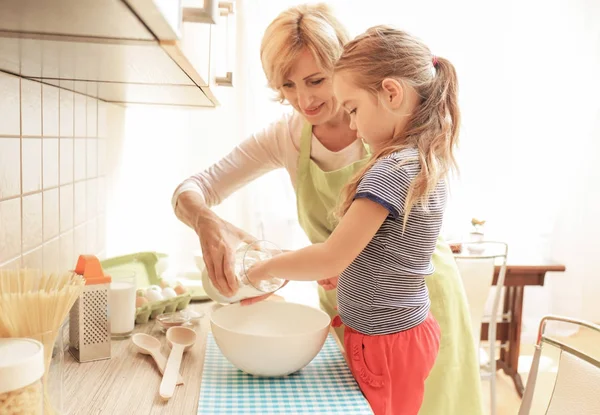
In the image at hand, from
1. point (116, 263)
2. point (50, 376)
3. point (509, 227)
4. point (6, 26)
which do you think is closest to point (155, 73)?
point (6, 26)

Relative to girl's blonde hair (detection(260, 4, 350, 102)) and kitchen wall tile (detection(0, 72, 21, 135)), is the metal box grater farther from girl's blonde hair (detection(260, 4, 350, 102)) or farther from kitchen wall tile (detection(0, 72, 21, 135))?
girl's blonde hair (detection(260, 4, 350, 102))

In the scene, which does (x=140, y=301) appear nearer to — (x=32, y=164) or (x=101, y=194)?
(x=32, y=164)

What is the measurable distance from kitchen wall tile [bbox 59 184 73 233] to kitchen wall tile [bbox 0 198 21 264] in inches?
10.5

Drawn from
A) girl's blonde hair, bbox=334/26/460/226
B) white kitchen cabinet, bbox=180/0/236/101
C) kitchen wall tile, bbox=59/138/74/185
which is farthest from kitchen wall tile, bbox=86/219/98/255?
girl's blonde hair, bbox=334/26/460/226

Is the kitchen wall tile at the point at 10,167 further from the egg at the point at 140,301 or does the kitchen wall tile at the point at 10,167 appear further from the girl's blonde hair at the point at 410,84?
the girl's blonde hair at the point at 410,84

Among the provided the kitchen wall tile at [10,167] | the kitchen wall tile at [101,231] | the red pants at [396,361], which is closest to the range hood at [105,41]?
the kitchen wall tile at [10,167]

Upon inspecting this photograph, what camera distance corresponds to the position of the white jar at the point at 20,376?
565mm

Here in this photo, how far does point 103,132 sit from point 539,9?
8.24ft

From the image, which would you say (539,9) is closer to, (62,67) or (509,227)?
(509,227)

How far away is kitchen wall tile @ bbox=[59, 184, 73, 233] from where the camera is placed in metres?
1.29

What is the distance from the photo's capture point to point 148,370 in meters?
1.02

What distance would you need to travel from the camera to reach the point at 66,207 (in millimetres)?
1331

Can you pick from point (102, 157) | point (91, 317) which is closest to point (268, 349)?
point (91, 317)

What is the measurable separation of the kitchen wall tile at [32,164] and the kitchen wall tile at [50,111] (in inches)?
2.1
